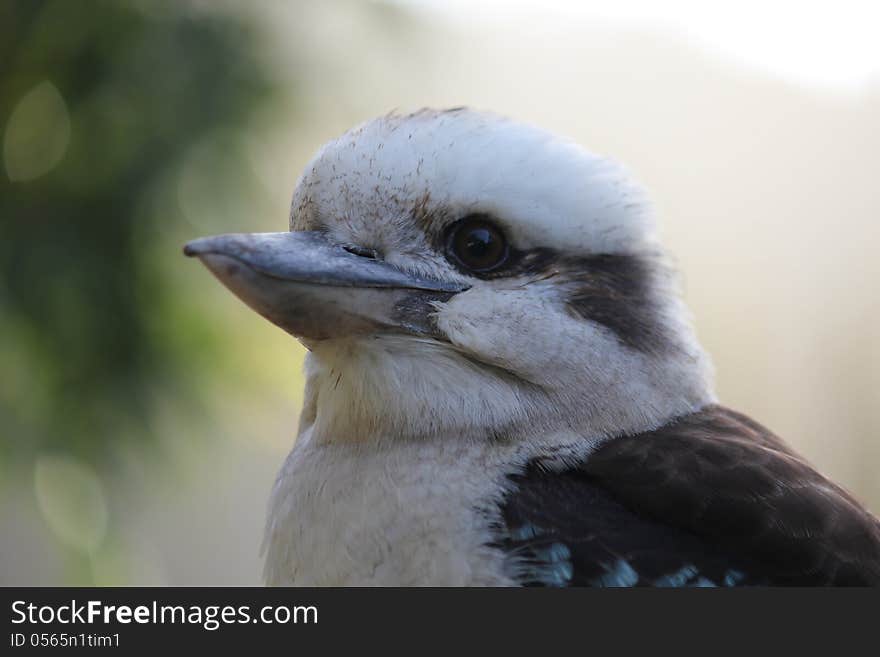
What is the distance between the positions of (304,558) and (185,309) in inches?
105

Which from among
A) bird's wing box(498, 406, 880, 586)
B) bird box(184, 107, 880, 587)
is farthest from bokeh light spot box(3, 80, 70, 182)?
bird's wing box(498, 406, 880, 586)

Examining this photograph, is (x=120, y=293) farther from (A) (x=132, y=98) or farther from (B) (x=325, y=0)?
(B) (x=325, y=0)

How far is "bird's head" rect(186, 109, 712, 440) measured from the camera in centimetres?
117

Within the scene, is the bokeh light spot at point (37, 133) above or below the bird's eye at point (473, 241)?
above

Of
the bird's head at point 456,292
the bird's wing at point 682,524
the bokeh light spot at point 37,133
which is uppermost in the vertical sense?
the bokeh light spot at point 37,133

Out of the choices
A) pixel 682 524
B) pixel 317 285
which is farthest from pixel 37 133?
pixel 682 524

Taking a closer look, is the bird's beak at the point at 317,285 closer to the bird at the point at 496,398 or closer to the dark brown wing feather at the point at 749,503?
the bird at the point at 496,398

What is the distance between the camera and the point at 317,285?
1.14m

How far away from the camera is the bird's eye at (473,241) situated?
1.21 m

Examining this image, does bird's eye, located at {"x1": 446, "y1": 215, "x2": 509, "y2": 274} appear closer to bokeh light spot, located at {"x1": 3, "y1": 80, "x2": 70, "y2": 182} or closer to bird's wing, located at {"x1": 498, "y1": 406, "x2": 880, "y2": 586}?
bird's wing, located at {"x1": 498, "y1": 406, "x2": 880, "y2": 586}

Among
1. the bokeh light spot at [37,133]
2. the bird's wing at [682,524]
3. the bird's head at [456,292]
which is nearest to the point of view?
the bird's wing at [682,524]

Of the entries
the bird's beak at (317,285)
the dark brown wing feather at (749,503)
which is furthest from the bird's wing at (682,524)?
the bird's beak at (317,285)

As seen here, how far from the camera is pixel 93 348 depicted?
3609 millimetres

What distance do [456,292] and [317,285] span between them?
0.56 feet
